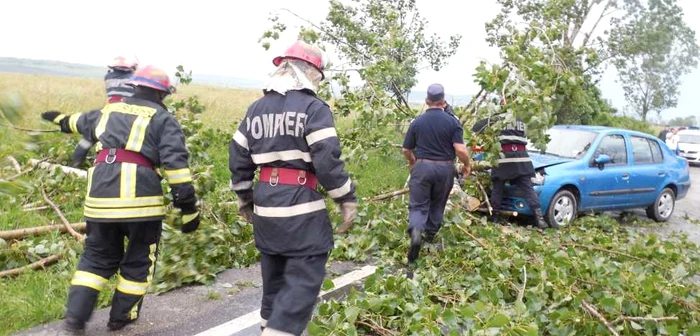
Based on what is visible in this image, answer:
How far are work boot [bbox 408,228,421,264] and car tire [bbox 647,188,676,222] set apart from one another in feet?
18.4

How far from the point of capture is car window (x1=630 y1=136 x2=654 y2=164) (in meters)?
8.52

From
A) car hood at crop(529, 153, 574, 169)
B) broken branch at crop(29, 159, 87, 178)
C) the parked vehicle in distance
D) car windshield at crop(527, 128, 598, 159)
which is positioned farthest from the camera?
the parked vehicle in distance

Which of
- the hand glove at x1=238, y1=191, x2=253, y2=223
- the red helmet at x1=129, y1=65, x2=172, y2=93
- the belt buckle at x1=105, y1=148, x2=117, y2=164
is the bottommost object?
the hand glove at x1=238, y1=191, x2=253, y2=223

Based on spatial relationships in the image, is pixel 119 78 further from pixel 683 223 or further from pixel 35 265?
pixel 683 223

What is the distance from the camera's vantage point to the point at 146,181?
3.55 meters

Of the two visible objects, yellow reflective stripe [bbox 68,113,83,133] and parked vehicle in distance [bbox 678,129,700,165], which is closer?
yellow reflective stripe [bbox 68,113,83,133]

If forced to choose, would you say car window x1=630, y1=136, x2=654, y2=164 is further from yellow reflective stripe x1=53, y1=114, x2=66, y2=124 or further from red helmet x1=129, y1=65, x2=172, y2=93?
yellow reflective stripe x1=53, y1=114, x2=66, y2=124

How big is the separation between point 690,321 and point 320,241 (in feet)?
8.79

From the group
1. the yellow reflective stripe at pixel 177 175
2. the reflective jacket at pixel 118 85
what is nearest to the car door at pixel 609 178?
the yellow reflective stripe at pixel 177 175

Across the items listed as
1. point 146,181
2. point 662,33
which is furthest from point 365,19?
point 662,33

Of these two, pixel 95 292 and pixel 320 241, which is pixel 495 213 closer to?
pixel 320 241

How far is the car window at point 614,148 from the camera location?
8.04 meters

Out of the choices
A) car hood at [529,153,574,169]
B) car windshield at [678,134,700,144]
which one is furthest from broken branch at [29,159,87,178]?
car windshield at [678,134,700,144]

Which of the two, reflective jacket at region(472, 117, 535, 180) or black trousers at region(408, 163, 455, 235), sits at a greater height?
reflective jacket at region(472, 117, 535, 180)
